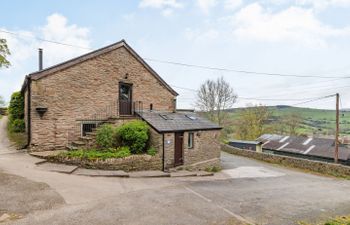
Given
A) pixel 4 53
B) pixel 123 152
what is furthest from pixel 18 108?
pixel 123 152

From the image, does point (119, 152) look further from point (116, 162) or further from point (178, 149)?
point (178, 149)

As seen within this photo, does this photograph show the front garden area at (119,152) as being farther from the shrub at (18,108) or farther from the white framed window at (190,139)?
the shrub at (18,108)

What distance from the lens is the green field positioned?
44569mm

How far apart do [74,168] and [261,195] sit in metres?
8.64

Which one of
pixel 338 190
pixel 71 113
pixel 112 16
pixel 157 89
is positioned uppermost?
pixel 112 16

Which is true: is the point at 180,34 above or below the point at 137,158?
above

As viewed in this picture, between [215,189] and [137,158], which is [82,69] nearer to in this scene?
[137,158]

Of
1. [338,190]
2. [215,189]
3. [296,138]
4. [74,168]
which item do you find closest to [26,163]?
[74,168]

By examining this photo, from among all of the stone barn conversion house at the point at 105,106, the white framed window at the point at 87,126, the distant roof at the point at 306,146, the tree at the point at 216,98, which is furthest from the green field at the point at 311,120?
the white framed window at the point at 87,126

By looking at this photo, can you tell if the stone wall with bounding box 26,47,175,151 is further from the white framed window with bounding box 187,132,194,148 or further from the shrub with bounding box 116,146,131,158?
the white framed window with bounding box 187,132,194,148

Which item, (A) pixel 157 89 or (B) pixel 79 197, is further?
(A) pixel 157 89

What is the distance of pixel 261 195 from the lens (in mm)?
10570

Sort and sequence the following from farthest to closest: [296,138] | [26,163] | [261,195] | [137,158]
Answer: [296,138] → [137,158] → [26,163] → [261,195]

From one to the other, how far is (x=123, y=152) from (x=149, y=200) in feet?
16.2
